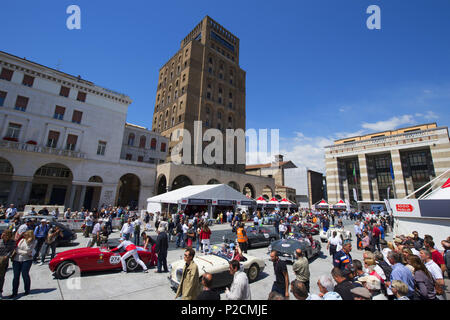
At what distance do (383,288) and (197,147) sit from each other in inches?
1445

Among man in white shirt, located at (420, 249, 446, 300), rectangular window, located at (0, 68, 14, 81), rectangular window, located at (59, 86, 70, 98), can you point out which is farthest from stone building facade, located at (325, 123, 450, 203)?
rectangular window, located at (0, 68, 14, 81)

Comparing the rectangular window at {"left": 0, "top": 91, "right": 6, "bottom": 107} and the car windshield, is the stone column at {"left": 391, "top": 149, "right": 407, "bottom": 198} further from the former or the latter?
the rectangular window at {"left": 0, "top": 91, "right": 6, "bottom": 107}

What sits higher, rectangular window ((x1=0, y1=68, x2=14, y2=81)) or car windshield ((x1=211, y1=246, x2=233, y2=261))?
rectangular window ((x1=0, y1=68, x2=14, y2=81))

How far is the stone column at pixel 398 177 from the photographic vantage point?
43.7 metres

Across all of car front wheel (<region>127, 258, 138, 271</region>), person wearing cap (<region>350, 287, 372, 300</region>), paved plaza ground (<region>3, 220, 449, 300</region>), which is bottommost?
paved plaza ground (<region>3, 220, 449, 300</region>)

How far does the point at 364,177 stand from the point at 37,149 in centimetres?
6109

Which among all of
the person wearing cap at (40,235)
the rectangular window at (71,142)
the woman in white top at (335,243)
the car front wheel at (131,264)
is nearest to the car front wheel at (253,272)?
the woman in white top at (335,243)

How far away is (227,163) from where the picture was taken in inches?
1800

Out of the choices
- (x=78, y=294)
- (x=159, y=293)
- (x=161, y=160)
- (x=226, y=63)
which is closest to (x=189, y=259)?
(x=159, y=293)

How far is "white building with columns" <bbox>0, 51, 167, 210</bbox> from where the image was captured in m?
24.3

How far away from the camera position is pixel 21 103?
25312mm

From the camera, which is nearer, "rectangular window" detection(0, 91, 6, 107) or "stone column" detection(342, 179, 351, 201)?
"rectangular window" detection(0, 91, 6, 107)

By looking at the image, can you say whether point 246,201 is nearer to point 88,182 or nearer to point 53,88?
point 88,182
